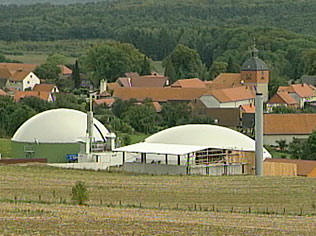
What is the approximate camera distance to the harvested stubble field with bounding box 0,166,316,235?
1769 cm

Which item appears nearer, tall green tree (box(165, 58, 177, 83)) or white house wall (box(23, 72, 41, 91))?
Answer: white house wall (box(23, 72, 41, 91))

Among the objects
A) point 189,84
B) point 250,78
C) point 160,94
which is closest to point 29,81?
point 189,84

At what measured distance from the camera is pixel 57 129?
43.8m

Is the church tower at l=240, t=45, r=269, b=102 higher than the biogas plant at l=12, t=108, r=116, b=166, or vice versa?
the church tower at l=240, t=45, r=269, b=102

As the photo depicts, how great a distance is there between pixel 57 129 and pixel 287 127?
31283mm

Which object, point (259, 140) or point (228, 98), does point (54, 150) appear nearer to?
point (259, 140)

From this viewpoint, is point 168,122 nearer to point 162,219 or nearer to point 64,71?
point 64,71

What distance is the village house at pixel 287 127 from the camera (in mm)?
69938

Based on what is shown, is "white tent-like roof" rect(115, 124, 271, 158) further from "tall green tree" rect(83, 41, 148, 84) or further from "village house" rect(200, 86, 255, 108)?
"tall green tree" rect(83, 41, 148, 84)

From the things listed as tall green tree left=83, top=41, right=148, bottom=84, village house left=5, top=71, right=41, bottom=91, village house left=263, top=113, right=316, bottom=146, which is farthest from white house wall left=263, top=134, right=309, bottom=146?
tall green tree left=83, top=41, right=148, bottom=84

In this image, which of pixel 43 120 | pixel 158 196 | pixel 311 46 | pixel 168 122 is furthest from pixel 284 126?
pixel 311 46

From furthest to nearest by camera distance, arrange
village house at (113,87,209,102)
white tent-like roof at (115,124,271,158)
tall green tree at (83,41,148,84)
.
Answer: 1. tall green tree at (83,41,148,84)
2. village house at (113,87,209,102)
3. white tent-like roof at (115,124,271,158)

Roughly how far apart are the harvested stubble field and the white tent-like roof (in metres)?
6.55

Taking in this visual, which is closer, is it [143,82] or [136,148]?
[136,148]
